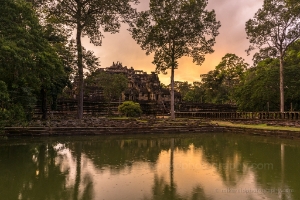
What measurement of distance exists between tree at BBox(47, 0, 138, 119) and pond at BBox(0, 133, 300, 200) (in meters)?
13.8

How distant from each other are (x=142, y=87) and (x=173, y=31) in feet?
96.2

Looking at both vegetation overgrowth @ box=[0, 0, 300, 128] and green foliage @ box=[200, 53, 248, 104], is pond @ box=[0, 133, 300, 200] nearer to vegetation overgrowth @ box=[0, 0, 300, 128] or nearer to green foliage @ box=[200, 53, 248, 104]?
vegetation overgrowth @ box=[0, 0, 300, 128]

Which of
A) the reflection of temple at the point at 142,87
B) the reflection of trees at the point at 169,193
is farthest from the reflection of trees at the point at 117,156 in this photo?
the reflection of temple at the point at 142,87

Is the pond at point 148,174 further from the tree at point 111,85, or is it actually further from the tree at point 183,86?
the tree at point 183,86

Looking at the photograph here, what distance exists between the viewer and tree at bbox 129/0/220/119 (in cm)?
2866

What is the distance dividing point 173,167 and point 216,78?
53.7 m

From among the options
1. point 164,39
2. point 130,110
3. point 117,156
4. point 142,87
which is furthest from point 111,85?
point 117,156

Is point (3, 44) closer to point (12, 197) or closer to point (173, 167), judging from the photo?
point (12, 197)

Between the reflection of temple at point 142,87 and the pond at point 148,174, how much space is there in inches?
1680

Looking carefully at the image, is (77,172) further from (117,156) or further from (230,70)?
(230,70)

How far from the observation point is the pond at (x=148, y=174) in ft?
19.8

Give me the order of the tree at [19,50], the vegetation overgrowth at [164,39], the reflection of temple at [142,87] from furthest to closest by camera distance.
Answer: the reflection of temple at [142,87], the vegetation overgrowth at [164,39], the tree at [19,50]

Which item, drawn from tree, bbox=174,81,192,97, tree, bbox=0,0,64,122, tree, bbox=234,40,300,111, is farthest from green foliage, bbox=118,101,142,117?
tree, bbox=174,81,192,97

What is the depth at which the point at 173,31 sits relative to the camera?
1147 inches
